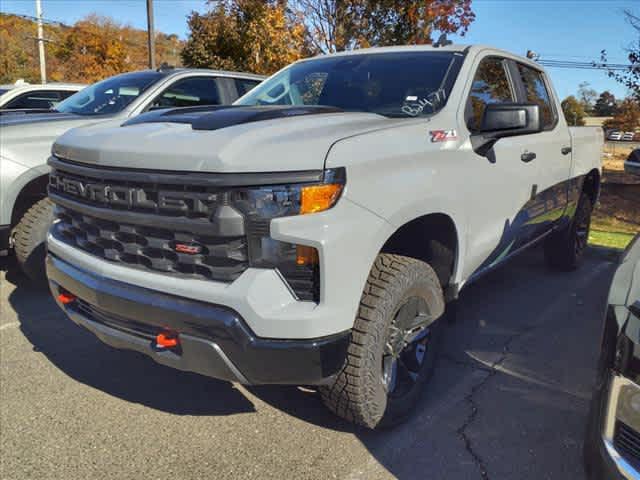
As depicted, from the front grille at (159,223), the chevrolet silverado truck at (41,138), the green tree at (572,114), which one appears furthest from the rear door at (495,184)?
the green tree at (572,114)

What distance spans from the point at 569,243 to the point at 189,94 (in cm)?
405

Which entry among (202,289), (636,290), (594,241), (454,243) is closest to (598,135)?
(594,241)

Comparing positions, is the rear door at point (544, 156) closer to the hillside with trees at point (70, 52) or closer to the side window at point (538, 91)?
the side window at point (538, 91)

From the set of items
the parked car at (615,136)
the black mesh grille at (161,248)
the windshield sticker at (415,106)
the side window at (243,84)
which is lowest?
the parked car at (615,136)

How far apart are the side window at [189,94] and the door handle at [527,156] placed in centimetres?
314

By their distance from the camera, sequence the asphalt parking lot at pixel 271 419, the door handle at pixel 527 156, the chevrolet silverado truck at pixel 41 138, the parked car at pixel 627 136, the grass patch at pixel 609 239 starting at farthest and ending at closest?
the parked car at pixel 627 136
the grass patch at pixel 609 239
the chevrolet silverado truck at pixel 41 138
the door handle at pixel 527 156
the asphalt parking lot at pixel 271 419

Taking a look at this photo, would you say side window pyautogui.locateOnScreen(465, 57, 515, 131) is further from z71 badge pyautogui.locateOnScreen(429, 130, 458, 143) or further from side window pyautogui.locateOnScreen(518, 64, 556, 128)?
side window pyautogui.locateOnScreen(518, 64, 556, 128)

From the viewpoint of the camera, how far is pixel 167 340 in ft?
7.38

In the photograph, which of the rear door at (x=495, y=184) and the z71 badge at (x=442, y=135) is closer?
the z71 badge at (x=442, y=135)

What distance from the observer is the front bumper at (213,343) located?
6.82 feet

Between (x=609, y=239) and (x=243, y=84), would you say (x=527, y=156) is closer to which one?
(x=243, y=84)

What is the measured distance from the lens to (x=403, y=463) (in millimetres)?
2516

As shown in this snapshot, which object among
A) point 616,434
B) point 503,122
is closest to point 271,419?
point 616,434

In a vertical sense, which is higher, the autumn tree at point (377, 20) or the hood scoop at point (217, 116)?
the autumn tree at point (377, 20)
